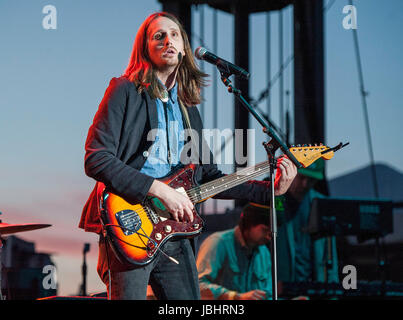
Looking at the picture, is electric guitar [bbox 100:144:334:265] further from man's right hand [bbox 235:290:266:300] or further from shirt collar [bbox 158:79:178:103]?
man's right hand [bbox 235:290:266:300]

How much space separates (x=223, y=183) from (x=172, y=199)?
14.9 inches

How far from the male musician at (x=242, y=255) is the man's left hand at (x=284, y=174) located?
6.78 ft

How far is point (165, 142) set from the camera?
203 cm

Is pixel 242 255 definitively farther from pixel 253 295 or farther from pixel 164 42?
pixel 164 42

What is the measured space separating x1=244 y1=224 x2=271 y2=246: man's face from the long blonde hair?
226 cm

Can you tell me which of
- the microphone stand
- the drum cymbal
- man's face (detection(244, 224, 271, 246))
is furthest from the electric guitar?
man's face (detection(244, 224, 271, 246))

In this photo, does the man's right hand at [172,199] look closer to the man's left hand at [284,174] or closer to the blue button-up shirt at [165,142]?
the blue button-up shirt at [165,142]

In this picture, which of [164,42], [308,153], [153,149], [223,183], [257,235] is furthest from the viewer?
[257,235]

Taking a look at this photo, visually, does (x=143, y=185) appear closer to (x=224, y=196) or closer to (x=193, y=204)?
(x=193, y=204)

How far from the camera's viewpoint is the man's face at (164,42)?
209cm

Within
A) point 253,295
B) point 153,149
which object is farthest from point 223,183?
point 253,295

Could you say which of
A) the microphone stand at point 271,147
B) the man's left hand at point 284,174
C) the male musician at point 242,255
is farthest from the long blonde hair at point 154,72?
the male musician at point 242,255

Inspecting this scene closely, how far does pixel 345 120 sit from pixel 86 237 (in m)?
2.56

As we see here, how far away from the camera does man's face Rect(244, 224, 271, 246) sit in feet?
14.1
